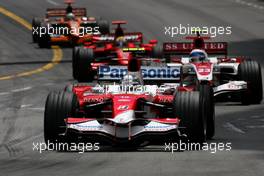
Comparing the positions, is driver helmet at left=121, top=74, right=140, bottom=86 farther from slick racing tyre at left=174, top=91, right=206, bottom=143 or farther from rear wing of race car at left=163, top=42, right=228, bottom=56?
rear wing of race car at left=163, top=42, right=228, bottom=56

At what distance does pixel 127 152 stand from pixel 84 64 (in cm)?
1493

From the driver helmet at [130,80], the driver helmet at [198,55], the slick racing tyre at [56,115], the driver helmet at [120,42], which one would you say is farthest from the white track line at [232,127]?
the driver helmet at [120,42]

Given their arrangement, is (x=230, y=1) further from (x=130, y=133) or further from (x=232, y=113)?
(x=130, y=133)

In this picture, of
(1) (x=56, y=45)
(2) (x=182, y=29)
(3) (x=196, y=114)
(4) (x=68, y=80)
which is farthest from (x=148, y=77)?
(2) (x=182, y=29)

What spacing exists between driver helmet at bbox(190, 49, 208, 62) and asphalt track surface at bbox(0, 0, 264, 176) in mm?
1362

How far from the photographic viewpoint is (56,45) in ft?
156

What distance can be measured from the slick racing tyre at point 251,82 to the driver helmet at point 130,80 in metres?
7.10

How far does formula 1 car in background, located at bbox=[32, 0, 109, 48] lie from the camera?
45.4 m

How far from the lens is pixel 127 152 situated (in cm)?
1986

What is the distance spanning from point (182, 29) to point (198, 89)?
95.8 feet

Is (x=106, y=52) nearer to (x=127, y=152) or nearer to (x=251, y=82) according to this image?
(x=251, y=82)

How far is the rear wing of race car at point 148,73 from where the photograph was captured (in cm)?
2492

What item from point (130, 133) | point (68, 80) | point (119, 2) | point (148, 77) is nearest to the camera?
point (130, 133)

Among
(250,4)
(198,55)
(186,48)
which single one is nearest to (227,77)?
(198,55)
